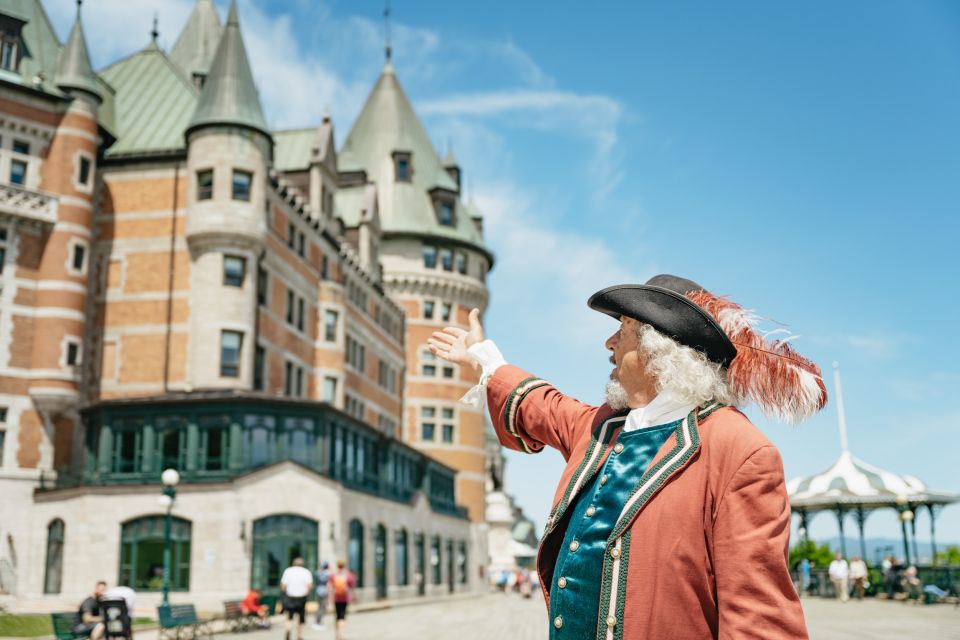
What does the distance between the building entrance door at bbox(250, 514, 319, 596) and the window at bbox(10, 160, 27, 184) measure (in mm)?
16868

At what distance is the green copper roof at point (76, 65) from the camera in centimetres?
3878

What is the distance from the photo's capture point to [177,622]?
67.3ft

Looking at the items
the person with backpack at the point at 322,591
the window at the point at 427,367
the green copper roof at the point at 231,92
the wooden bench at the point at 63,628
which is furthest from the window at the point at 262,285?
the wooden bench at the point at 63,628

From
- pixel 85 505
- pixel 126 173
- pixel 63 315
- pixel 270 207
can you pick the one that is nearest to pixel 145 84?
pixel 126 173

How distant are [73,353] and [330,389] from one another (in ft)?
42.6

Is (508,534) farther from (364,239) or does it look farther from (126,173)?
(126,173)

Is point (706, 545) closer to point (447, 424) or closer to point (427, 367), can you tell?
point (447, 424)

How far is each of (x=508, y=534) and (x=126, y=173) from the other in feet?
140

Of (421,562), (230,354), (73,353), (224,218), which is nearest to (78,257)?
(73,353)

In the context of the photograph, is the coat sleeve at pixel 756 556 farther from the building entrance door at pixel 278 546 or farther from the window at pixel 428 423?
the window at pixel 428 423

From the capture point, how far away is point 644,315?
10.7 ft

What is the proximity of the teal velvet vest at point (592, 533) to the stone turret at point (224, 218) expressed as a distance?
117 ft

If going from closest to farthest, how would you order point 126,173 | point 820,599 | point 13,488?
point 13,488
point 820,599
point 126,173

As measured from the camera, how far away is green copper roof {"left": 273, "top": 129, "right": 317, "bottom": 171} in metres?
52.5
